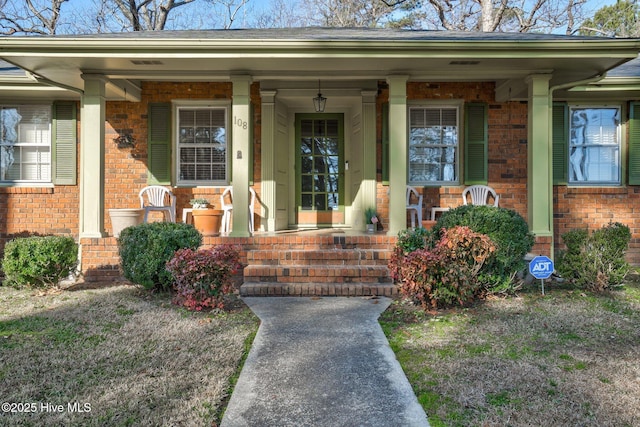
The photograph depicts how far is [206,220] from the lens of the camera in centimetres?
664

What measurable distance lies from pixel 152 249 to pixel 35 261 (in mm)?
1484

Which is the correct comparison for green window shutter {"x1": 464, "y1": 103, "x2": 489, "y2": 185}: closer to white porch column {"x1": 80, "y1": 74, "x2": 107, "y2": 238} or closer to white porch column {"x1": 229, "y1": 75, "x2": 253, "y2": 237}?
white porch column {"x1": 229, "y1": 75, "x2": 253, "y2": 237}

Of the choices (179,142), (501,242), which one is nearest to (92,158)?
(179,142)

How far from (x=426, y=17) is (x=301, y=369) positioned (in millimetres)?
17398

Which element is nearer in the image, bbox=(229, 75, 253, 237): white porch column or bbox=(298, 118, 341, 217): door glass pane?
bbox=(229, 75, 253, 237): white porch column

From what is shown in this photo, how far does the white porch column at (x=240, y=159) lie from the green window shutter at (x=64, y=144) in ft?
10.7

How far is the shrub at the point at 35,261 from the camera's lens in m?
5.34

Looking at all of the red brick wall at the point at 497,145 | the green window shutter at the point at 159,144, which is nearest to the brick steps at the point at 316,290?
the red brick wall at the point at 497,145

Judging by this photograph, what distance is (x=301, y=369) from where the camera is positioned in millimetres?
3088

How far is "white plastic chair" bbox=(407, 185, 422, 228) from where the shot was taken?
7.27 meters

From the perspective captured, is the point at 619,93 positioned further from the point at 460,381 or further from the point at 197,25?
the point at 197,25

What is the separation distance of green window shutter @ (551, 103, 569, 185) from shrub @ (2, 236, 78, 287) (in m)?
7.40

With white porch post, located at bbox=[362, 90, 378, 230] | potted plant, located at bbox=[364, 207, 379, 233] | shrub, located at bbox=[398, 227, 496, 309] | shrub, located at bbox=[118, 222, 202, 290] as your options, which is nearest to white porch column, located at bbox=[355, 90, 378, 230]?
white porch post, located at bbox=[362, 90, 378, 230]

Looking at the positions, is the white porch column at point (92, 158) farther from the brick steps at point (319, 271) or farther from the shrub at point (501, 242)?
the shrub at point (501, 242)
